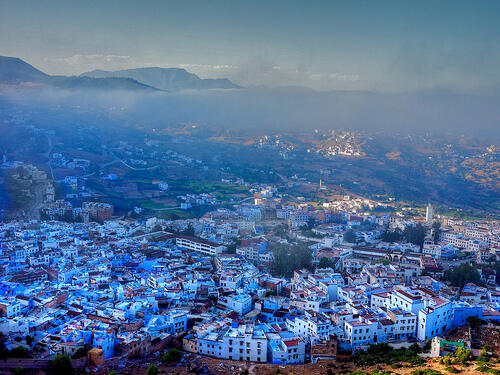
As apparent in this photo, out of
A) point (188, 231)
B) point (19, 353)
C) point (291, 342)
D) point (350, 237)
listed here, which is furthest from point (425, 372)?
point (188, 231)

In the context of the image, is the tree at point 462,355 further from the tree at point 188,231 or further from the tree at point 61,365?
the tree at point 188,231

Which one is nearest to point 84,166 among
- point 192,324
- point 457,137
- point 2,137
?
point 2,137

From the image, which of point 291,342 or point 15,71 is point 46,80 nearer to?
point 15,71

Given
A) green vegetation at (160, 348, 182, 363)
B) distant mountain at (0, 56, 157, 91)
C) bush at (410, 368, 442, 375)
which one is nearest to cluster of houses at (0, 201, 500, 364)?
green vegetation at (160, 348, 182, 363)

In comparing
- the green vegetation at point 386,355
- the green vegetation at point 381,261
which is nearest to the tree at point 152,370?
the green vegetation at point 386,355

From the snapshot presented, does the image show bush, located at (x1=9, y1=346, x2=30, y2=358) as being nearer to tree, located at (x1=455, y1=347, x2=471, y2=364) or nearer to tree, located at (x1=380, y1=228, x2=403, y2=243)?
tree, located at (x1=455, y1=347, x2=471, y2=364)

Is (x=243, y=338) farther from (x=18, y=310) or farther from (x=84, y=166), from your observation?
(x=84, y=166)
